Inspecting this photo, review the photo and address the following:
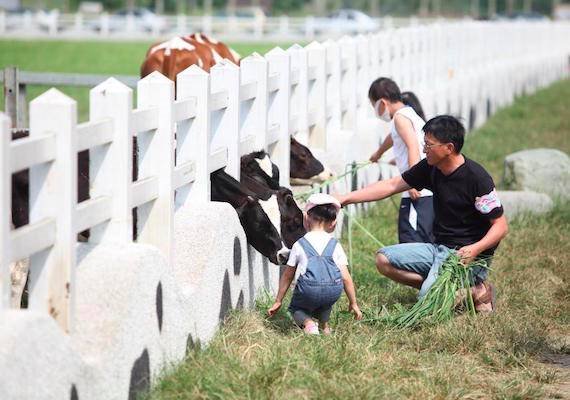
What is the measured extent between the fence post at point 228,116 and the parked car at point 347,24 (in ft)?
188

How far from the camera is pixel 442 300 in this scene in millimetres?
7777

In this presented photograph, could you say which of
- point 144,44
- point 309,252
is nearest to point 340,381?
point 309,252

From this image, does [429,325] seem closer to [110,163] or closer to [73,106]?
[110,163]

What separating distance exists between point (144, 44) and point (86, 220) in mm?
44835

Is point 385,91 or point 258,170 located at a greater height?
point 385,91

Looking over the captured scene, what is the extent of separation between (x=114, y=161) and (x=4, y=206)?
116 cm

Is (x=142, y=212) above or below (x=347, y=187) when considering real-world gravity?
above

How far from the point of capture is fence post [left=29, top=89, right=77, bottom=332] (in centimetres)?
523

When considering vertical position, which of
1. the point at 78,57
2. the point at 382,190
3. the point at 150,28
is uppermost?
the point at 382,190

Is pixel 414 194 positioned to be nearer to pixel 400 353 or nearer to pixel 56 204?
pixel 400 353

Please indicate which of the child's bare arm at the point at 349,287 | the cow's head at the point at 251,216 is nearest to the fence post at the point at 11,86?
the cow's head at the point at 251,216

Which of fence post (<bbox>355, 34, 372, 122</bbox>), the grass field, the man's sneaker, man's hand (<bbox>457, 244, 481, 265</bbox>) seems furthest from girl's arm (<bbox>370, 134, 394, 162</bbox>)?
the grass field

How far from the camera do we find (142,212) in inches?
258

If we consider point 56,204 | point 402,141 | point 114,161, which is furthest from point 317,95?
point 56,204
